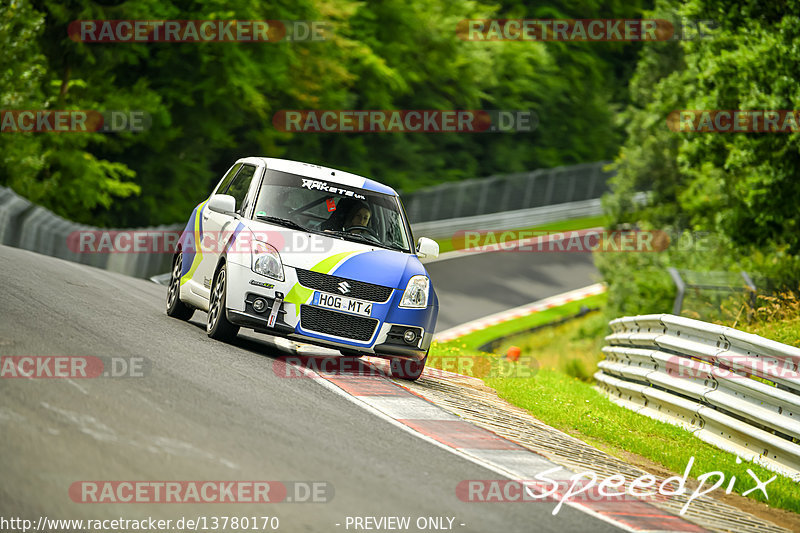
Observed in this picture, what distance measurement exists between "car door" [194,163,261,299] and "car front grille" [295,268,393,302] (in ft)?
3.60

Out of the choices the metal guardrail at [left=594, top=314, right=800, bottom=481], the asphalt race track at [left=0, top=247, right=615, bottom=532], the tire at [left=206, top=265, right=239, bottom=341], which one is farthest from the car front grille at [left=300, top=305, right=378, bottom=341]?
the metal guardrail at [left=594, top=314, right=800, bottom=481]

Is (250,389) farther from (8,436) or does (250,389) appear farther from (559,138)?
(559,138)

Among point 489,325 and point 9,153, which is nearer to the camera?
point 9,153

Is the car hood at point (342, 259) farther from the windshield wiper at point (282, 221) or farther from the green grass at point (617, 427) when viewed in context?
the green grass at point (617, 427)

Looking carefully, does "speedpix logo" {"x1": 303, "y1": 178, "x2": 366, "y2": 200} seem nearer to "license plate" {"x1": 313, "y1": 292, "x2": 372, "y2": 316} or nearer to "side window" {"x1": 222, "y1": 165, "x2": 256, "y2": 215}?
"side window" {"x1": 222, "y1": 165, "x2": 256, "y2": 215}

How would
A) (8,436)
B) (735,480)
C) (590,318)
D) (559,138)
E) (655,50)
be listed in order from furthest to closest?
(559,138) < (655,50) < (590,318) < (735,480) < (8,436)

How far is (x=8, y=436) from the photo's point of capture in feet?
19.1

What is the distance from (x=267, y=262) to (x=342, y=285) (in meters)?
0.77

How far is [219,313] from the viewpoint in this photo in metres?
10.5

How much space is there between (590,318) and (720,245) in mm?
7052

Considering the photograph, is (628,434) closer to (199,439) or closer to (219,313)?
(219,313)

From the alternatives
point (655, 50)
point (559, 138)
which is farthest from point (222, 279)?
point (559, 138)

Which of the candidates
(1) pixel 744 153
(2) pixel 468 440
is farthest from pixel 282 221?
(1) pixel 744 153

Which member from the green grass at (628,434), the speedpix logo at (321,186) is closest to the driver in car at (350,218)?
the speedpix logo at (321,186)
